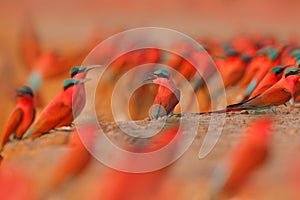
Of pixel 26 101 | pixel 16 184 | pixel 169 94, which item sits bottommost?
pixel 16 184

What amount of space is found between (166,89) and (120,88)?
17 cm

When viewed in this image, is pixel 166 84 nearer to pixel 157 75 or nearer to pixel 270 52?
pixel 157 75

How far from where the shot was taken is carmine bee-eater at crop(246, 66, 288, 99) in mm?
Result: 1739

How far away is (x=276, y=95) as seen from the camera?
67.9 inches

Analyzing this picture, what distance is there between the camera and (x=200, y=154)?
1.67m

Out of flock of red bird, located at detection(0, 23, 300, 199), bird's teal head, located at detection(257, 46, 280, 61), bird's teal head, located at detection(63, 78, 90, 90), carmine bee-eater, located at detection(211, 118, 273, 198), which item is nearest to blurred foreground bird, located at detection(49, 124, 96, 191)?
flock of red bird, located at detection(0, 23, 300, 199)

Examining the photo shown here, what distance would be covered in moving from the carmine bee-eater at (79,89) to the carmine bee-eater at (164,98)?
0.25 m

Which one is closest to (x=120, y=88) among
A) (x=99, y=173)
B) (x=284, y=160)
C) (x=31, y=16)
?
(x=99, y=173)

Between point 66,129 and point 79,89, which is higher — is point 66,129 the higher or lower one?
the lower one

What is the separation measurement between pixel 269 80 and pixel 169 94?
377 millimetres

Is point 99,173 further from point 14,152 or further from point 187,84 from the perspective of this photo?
point 187,84

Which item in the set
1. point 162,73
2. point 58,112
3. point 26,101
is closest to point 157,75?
point 162,73

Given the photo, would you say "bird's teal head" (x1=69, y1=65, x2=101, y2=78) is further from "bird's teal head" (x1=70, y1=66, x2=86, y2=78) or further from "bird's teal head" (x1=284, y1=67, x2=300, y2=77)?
"bird's teal head" (x1=284, y1=67, x2=300, y2=77)

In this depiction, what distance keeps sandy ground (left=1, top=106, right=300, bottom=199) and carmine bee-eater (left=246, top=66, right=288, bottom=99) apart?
0.09 m
